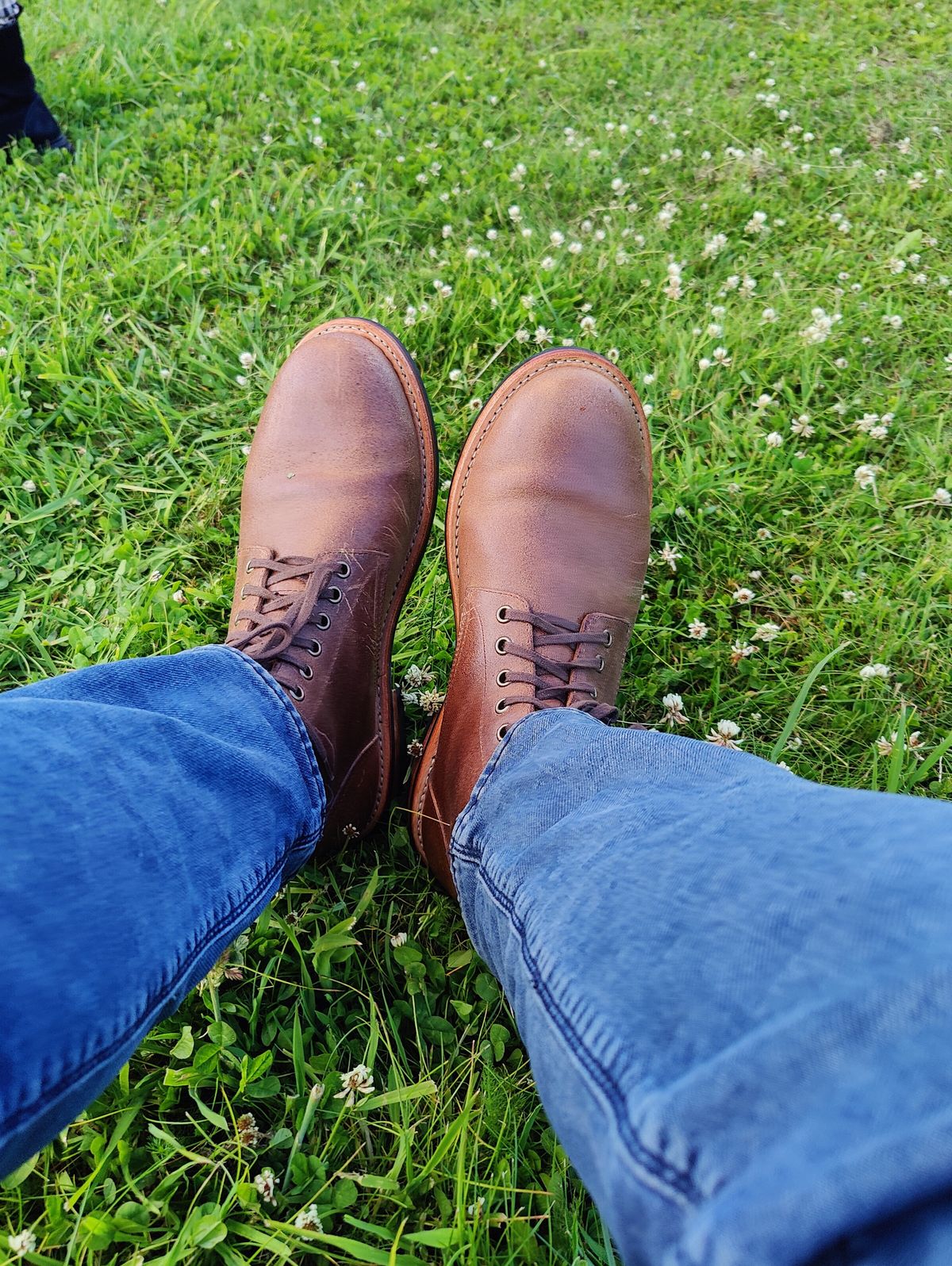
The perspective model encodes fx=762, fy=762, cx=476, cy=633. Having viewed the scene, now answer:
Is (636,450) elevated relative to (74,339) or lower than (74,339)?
lower

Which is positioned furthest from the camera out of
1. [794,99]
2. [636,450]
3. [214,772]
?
[794,99]

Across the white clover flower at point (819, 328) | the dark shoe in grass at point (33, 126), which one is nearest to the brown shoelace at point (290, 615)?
the white clover flower at point (819, 328)

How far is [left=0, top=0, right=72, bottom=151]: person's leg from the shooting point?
2.21m

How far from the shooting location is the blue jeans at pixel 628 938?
1.76 feet

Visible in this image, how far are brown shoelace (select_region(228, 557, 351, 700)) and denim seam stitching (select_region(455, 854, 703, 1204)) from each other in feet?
2.19

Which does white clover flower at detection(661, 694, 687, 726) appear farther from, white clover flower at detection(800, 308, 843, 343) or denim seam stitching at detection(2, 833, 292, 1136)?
white clover flower at detection(800, 308, 843, 343)

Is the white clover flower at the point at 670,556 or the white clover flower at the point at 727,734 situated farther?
the white clover flower at the point at 670,556

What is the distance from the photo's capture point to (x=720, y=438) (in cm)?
186

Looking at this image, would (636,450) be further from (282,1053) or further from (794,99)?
(794,99)

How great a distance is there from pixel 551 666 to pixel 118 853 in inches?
32.0

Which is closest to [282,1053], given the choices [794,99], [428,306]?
[428,306]

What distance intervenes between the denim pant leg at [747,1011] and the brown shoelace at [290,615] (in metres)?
0.65

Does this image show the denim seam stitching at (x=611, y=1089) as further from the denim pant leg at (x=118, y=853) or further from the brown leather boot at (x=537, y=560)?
the brown leather boot at (x=537, y=560)

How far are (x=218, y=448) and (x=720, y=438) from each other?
124 cm
